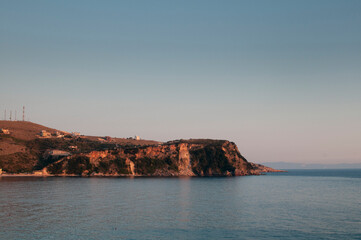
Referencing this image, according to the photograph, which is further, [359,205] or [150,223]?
[359,205]

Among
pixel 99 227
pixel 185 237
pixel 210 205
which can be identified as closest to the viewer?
pixel 185 237

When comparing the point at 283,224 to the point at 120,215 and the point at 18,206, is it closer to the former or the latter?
the point at 120,215

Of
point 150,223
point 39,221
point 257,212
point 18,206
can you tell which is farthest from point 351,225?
point 18,206

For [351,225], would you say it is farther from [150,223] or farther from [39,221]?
[39,221]

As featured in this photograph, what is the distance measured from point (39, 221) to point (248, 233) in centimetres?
3460

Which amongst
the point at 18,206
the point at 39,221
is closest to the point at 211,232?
the point at 39,221

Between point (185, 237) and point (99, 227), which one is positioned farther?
point (99, 227)

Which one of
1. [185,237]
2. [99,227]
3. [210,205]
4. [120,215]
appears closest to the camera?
[185,237]

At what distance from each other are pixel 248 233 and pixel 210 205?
27.8 meters

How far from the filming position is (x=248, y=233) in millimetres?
48188

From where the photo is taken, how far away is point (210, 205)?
7562cm

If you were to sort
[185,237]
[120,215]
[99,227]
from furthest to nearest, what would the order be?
1. [120,215]
2. [99,227]
3. [185,237]

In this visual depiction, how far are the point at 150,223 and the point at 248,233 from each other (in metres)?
16.3

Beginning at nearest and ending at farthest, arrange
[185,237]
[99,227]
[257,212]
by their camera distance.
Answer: [185,237], [99,227], [257,212]
